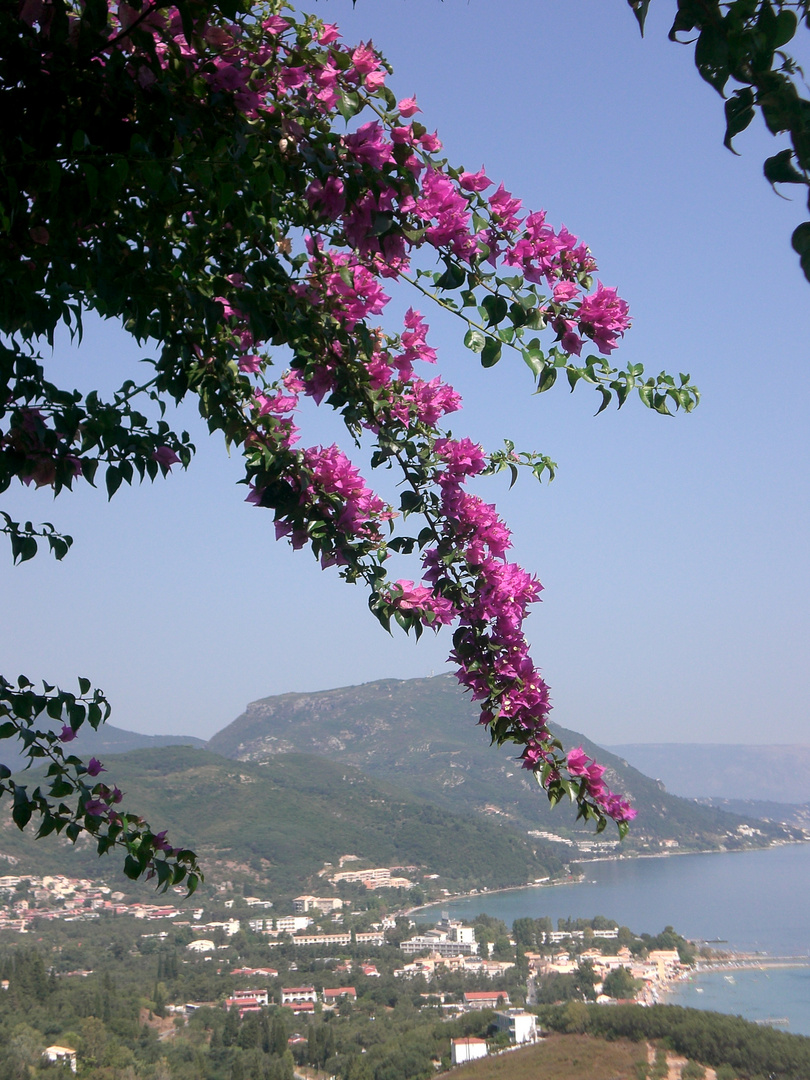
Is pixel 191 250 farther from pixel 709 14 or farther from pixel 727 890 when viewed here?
pixel 727 890

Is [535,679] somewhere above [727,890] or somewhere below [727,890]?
above

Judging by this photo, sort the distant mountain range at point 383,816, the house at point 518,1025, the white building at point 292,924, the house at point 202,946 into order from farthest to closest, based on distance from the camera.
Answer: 1. the distant mountain range at point 383,816
2. the white building at point 292,924
3. the house at point 202,946
4. the house at point 518,1025

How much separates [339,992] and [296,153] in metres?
27.6

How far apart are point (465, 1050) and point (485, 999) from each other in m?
7.83

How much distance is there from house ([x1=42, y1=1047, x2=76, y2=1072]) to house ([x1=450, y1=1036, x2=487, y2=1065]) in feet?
23.9

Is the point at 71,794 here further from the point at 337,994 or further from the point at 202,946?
the point at 202,946

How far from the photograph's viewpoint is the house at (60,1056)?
13.0 m

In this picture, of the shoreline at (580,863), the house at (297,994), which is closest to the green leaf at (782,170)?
the house at (297,994)

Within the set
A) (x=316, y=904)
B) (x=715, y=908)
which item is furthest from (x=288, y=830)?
(x=715, y=908)

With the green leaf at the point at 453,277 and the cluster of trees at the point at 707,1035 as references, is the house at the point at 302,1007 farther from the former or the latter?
the green leaf at the point at 453,277

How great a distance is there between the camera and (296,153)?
134 centimetres

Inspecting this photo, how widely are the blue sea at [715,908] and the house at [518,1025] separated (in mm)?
6033

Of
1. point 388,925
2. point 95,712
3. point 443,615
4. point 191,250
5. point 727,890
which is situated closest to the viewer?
point 191,250

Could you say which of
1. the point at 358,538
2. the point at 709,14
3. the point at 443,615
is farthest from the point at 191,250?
the point at 709,14
